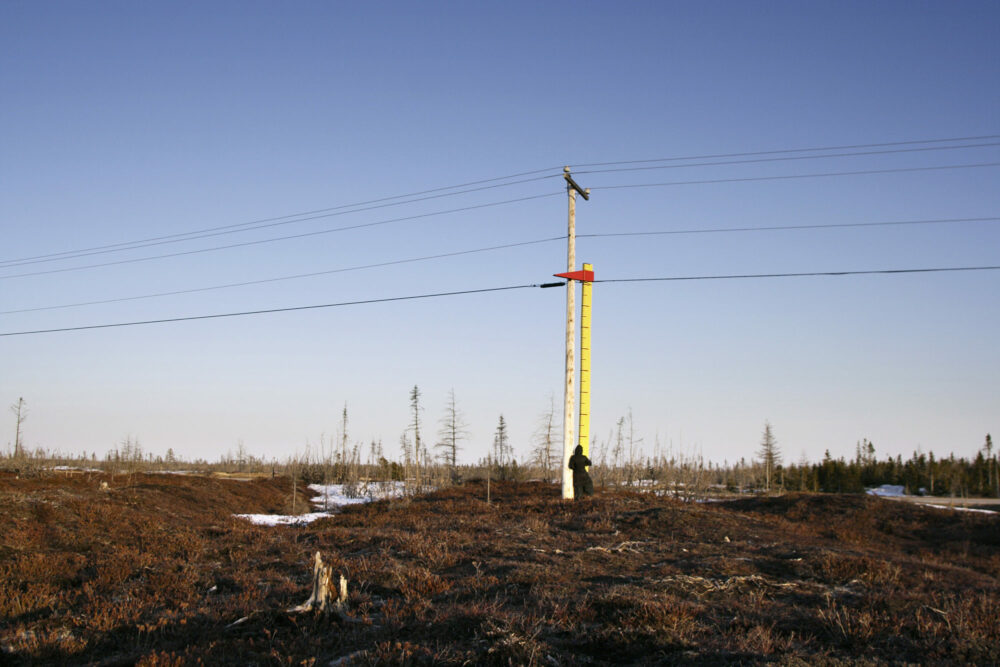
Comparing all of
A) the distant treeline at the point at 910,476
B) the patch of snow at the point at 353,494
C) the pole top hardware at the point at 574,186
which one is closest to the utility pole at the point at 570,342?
the pole top hardware at the point at 574,186

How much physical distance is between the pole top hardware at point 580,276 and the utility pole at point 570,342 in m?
0.13

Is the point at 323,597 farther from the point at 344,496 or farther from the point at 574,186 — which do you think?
the point at 344,496

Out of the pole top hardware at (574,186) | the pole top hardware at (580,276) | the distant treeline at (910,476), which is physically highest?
the pole top hardware at (574,186)

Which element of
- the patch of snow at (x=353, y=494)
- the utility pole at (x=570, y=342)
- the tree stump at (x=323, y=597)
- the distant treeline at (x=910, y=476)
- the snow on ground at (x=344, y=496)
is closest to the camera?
the tree stump at (x=323, y=597)

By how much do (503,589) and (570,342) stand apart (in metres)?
12.6

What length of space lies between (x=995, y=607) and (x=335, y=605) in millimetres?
8184

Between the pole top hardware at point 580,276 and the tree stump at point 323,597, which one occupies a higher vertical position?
the pole top hardware at point 580,276

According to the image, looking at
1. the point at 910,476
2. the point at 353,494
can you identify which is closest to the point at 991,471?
the point at 910,476

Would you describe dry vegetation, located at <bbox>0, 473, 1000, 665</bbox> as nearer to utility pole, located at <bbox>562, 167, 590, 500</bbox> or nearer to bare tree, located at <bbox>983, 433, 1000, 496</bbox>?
utility pole, located at <bbox>562, 167, 590, 500</bbox>

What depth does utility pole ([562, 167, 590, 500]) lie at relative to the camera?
843 inches

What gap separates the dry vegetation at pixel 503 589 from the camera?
7.38 meters

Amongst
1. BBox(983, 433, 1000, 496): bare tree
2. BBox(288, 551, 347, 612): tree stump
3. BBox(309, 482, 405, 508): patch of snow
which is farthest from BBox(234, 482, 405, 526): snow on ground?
BBox(983, 433, 1000, 496): bare tree

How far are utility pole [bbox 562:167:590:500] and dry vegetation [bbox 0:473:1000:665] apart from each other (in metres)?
1.44

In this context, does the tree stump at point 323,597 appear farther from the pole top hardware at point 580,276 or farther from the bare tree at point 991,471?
the bare tree at point 991,471
